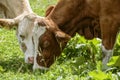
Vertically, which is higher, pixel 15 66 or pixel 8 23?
pixel 8 23

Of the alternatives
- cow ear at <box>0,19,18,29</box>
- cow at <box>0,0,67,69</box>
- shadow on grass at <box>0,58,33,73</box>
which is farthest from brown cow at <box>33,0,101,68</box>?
cow ear at <box>0,19,18,29</box>

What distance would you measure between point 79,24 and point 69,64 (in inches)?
28.8

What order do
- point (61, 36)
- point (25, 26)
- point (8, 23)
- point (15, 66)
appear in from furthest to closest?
point (8, 23), point (25, 26), point (15, 66), point (61, 36)

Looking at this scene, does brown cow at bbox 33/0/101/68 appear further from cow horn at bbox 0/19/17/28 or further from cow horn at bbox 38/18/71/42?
cow horn at bbox 0/19/17/28

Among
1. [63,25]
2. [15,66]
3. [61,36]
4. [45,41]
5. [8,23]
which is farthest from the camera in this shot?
[8,23]

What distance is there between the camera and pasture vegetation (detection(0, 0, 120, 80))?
292 inches

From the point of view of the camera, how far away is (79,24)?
356 inches

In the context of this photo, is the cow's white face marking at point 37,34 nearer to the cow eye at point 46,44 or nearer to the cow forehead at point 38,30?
the cow forehead at point 38,30

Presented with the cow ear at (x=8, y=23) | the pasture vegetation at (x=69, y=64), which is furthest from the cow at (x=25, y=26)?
the pasture vegetation at (x=69, y=64)

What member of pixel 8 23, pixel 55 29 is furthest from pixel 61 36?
pixel 8 23

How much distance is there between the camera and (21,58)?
9797 millimetres

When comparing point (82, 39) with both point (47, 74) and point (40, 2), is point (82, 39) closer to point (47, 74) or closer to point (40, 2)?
point (47, 74)

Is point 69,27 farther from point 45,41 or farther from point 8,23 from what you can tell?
point 8,23

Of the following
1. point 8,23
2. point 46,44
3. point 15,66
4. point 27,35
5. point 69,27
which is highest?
point 8,23
